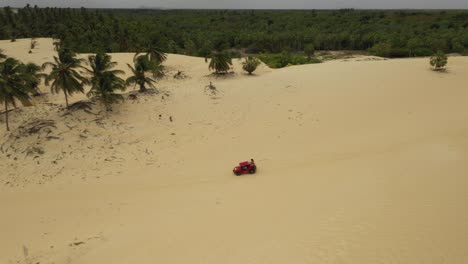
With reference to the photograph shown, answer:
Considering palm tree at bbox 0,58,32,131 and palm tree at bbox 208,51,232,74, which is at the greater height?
palm tree at bbox 208,51,232,74

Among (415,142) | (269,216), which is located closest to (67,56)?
(269,216)

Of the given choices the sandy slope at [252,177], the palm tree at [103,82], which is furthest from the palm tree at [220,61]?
the palm tree at [103,82]

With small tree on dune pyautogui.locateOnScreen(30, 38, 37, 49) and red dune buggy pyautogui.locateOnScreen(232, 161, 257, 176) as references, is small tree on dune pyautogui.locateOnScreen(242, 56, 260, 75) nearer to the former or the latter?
red dune buggy pyautogui.locateOnScreen(232, 161, 257, 176)

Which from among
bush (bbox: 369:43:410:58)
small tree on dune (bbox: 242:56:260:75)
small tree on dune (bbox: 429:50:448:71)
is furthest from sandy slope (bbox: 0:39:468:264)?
bush (bbox: 369:43:410:58)

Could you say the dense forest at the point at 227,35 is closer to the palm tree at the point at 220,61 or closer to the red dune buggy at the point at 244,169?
the palm tree at the point at 220,61

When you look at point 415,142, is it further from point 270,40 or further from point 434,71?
point 270,40

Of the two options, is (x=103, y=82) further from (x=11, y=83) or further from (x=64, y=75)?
(x=11, y=83)

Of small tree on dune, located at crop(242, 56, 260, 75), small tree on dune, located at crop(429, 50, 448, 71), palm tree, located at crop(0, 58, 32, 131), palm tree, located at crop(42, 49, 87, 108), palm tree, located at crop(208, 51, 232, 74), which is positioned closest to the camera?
palm tree, located at crop(0, 58, 32, 131)

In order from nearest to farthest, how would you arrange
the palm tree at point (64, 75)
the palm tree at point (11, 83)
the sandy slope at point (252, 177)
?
the sandy slope at point (252, 177) → the palm tree at point (11, 83) → the palm tree at point (64, 75)

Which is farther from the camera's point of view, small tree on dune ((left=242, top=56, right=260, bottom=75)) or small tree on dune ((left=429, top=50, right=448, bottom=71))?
small tree on dune ((left=242, top=56, right=260, bottom=75))
